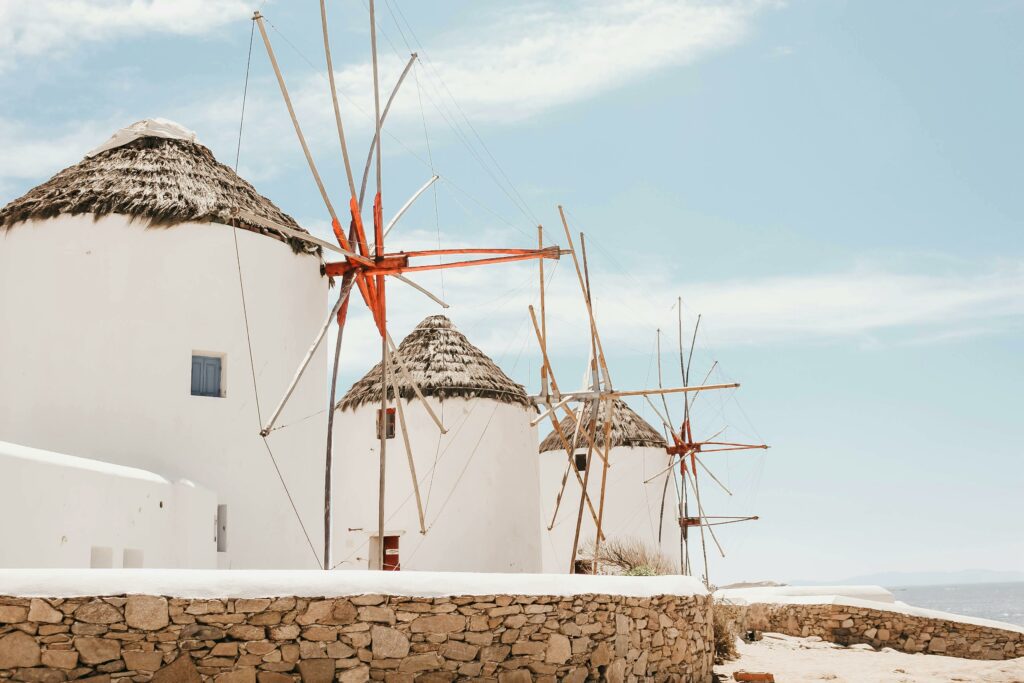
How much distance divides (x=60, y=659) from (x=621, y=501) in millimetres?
19189

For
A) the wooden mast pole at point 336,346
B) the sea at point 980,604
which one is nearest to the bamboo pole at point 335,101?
the wooden mast pole at point 336,346

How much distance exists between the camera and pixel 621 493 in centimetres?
2641

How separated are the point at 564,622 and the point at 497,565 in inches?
352

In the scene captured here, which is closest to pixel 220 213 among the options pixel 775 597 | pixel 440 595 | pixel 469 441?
pixel 440 595

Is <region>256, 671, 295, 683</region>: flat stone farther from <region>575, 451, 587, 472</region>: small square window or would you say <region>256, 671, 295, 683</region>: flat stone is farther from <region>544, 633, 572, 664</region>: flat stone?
<region>575, 451, 587, 472</region>: small square window

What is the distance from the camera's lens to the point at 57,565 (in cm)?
1042

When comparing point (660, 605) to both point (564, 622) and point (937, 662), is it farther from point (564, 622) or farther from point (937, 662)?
point (937, 662)

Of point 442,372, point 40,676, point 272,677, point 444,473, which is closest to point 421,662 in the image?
point 272,677

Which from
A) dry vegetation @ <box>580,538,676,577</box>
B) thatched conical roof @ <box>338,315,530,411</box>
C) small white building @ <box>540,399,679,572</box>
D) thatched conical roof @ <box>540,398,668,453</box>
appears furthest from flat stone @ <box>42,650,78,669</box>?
thatched conical roof @ <box>540,398,668,453</box>

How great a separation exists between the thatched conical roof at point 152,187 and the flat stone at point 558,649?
5979 mm

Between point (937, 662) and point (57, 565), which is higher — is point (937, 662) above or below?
below

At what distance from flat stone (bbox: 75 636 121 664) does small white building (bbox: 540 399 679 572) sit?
17.9 metres

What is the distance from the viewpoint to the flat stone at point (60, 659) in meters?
8.05

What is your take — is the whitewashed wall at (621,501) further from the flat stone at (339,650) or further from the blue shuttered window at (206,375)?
the flat stone at (339,650)
